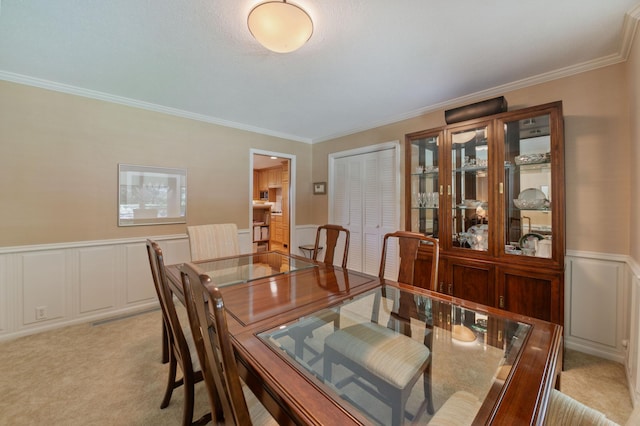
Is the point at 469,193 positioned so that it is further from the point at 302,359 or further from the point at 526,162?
the point at 302,359

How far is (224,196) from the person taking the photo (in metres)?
3.69

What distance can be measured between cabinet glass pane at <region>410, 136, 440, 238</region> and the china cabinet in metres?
0.03

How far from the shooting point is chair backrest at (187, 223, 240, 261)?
2521 millimetres

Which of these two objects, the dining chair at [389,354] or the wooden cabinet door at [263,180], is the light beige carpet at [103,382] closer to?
the dining chair at [389,354]

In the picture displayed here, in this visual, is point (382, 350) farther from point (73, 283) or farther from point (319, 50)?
point (73, 283)

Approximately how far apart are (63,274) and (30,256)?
310mm

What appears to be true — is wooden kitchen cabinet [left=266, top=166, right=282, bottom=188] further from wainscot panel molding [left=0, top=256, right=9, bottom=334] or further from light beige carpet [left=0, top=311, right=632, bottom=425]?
wainscot panel molding [left=0, top=256, right=9, bottom=334]

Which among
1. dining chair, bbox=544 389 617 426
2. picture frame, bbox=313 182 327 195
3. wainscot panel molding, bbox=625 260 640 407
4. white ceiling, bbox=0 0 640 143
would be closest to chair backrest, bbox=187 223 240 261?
white ceiling, bbox=0 0 640 143

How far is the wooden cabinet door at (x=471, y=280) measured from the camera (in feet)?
7.51

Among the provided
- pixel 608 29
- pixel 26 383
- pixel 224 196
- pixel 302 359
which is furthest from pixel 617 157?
pixel 26 383

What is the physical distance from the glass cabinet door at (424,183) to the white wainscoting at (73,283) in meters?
3.01

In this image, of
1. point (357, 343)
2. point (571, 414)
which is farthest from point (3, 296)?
point (571, 414)

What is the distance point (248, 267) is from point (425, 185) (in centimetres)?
213

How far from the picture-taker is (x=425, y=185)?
9.70 feet
